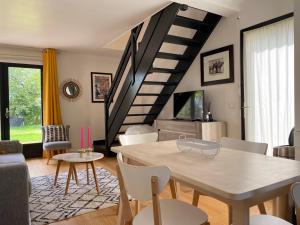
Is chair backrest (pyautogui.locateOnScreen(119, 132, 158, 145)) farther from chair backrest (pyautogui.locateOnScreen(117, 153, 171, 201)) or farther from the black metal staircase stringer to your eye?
the black metal staircase stringer

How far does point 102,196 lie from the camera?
9.13ft

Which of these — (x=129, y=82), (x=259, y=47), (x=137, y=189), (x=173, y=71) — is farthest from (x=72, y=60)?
(x=137, y=189)

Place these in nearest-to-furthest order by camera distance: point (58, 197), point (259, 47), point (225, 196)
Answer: point (225, 196)
point (58, 197)
point (259, 47)

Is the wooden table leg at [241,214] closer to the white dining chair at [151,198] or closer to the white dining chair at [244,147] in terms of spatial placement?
the white dining chair at [151,198]

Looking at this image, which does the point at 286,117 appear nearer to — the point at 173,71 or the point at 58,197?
the point at 173,71

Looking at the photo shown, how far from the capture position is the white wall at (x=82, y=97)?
5.42 meters

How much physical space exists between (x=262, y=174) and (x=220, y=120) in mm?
2576

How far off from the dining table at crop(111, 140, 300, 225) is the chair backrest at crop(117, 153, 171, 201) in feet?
0.38

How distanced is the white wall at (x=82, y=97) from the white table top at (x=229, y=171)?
4144mm

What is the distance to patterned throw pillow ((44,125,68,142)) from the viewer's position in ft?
15.7

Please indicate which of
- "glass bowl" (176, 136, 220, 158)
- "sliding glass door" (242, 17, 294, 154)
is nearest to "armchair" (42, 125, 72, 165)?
"sliding glass door" (242, 17, 294, 154)

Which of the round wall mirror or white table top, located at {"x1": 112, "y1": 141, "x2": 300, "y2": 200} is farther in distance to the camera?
the round wall mirror

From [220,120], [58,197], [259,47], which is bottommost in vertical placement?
[58,197]

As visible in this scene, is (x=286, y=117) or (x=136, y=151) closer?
(x=136, y=151)
